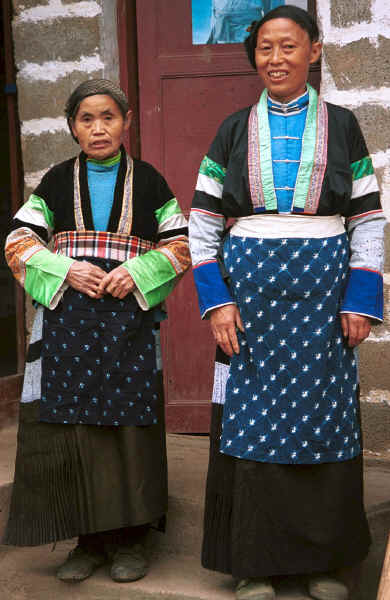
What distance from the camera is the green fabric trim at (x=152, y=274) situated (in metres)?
2.74

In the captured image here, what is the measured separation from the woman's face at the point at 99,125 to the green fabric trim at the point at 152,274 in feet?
1.29

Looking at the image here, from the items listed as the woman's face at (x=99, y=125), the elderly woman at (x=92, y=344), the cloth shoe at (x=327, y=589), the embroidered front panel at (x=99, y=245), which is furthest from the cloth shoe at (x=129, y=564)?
the woman's face at (x=99, y=125)

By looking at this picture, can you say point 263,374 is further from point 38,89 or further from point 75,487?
point 38,89

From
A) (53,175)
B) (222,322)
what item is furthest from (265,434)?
(53,175)

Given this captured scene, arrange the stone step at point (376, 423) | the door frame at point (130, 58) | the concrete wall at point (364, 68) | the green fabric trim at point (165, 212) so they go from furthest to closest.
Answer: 1. the door frame at point (130, 58)
2. the stone step at point (376, 423)
3. the concrete wall at point (364, 68)
4. the green fabric trim at point (165, 212)

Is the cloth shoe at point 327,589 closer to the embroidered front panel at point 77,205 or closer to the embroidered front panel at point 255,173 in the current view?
the embroidered front panel at point 255,173

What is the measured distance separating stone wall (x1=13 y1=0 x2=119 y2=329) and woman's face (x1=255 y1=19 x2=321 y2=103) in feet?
5.82

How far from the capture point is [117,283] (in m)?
2.70

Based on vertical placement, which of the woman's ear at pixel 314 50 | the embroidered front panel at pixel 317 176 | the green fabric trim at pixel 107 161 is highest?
the woman's ear at pixel 314 50

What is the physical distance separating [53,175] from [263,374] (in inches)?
42.0

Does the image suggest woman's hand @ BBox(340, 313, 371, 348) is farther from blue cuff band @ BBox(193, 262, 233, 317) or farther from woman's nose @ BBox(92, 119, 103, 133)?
woman's nose @ BBox(92, 119, 103, 133)

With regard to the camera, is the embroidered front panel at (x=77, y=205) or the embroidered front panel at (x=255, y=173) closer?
the embroidered front panel at (x=255, y=173)

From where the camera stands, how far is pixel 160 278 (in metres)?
2.79

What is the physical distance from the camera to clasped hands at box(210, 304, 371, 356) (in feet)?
8.34
